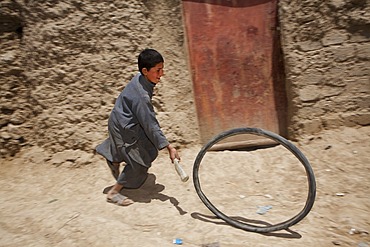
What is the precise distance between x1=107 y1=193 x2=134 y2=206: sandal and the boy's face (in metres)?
0.98

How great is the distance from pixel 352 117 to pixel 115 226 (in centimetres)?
257

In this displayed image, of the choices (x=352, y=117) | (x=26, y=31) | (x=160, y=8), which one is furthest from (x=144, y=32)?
(x=352, y=117)

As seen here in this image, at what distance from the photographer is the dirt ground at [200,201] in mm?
2209

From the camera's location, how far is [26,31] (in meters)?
3.19

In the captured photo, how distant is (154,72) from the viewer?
98.8 inches

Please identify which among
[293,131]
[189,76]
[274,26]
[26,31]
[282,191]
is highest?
[26,31]

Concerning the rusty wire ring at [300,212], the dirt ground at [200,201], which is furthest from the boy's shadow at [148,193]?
the rusty wire ring at [300,212]

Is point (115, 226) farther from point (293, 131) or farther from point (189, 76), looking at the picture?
point (293, 131)

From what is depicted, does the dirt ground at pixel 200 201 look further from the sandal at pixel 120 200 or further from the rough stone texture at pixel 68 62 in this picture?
the rough stone texture at pixel 68 62

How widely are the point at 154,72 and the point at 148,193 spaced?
1.08 metres

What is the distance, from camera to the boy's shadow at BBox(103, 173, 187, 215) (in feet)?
9.06

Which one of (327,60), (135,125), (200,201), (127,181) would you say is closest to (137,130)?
(135,125)

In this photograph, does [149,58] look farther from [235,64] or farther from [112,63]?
[235,64]

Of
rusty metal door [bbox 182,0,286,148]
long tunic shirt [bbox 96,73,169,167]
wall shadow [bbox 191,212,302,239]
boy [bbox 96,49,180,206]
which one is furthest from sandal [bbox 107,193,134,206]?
rusty metal door [bbox 182,0,286,148]
